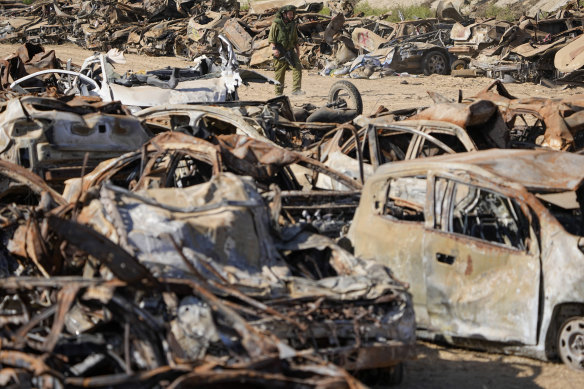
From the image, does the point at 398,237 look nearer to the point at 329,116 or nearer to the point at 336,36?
the point at 329,116

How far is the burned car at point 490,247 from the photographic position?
6.27 meters

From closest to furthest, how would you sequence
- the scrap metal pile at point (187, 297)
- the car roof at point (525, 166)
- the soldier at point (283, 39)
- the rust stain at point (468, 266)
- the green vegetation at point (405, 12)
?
the scrap metal pile at point (187, 297) → the rust stain at point (468, 266) → the car roof at point (525, 166) → the soldier at point (283, 39) → the green vegetation at point (405, 12)

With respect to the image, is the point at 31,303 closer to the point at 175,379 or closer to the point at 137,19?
the point at 175,379

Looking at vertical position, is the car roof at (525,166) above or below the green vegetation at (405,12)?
above

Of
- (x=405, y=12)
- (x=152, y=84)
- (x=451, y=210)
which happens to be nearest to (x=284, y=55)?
(x=152, y=84)

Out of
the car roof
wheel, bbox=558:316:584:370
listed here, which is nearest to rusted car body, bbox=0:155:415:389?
→ the car roof

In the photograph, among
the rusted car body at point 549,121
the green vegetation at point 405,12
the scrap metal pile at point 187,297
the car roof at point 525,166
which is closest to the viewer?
the scrap metal pile at point 187,297

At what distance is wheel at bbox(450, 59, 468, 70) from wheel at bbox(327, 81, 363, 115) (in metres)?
10.6

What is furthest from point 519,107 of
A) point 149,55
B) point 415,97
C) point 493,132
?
point 149,55

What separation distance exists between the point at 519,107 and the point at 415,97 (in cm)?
953

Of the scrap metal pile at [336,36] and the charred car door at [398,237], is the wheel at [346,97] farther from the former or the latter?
the charred car door at [398,237]

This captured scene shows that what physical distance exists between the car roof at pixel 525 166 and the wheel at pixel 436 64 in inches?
705

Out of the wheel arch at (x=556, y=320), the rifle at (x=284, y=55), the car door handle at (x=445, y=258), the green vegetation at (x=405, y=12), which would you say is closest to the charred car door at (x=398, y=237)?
the car door handle at (x=445, y=258)

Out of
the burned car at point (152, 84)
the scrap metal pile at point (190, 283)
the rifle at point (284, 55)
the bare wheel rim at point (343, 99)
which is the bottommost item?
the bare wheel rim at point (343, 99)
